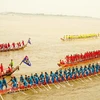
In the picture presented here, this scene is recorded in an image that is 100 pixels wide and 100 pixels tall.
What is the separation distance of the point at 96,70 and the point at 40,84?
5.99 metres

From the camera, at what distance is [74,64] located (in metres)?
25.0

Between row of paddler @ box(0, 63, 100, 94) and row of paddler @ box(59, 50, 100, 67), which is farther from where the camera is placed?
row of paddler @ box(59, 50, 100, 67)

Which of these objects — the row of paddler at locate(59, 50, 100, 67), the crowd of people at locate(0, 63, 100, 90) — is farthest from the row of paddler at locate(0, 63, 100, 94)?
the row of paddler at locate(59, 50, 100, 67)

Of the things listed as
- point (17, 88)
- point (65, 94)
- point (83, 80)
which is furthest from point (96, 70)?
point (17, 88)

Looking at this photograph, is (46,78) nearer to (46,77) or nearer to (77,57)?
(46,77)

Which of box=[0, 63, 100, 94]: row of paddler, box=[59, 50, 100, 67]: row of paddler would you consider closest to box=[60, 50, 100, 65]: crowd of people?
box=[59, 50, 100, 67]: row of paddler

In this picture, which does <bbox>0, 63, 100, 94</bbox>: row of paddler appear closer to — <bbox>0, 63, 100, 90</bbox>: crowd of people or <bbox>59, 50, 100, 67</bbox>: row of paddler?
<bbox>0, 63, 100, 90</bbox>: crowd of people

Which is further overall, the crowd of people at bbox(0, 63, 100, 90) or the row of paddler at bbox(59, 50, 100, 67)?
the row of paddler at bbox(59, 50, 100, 67)

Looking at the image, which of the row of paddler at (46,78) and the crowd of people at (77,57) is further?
the crowd of people at (77,57)

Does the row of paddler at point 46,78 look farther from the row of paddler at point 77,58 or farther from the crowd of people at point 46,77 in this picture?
the row of paddler at point 77,58

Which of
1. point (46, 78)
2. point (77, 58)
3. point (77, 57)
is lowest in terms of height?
point (46, 78)

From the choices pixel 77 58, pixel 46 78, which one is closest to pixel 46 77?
pixel 46 78

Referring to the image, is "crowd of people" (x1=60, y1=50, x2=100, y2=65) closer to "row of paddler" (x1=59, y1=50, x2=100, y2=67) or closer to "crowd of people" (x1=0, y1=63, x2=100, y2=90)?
"row of paddler" (x1=59, y1=50, x2=100, y2=67)

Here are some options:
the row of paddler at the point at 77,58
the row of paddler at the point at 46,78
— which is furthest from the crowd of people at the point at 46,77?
the row of paddler at the point at 77,58
